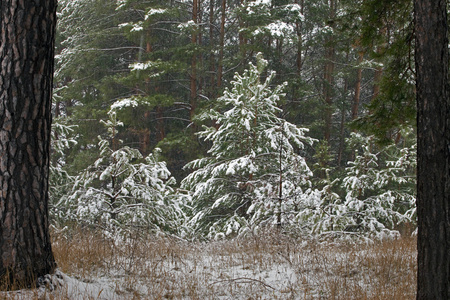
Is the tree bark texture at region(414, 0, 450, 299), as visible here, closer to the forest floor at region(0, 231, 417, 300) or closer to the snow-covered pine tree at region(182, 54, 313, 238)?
the forest floor at region(0, 231, 417, 300)

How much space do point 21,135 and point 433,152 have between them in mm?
3517

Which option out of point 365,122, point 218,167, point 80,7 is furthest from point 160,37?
point 365,122

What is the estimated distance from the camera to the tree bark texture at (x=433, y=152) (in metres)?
3.03

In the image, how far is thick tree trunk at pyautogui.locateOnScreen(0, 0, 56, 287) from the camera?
131 inches

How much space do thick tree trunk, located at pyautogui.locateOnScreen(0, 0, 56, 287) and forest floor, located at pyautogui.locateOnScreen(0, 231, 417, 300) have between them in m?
0.36

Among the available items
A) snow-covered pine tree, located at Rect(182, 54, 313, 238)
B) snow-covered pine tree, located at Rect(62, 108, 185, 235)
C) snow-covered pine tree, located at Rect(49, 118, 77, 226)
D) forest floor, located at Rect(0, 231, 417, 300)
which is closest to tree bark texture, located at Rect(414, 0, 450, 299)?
forest floor, located at Rect(0, 231, 417, 300)

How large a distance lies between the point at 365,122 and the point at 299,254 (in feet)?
7.08

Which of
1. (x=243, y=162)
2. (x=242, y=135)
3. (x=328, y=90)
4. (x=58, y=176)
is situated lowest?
(x=58, y=176)

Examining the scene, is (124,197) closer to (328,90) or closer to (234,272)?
(234,272)

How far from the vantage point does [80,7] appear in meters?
18.7

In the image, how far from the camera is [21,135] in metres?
3.36

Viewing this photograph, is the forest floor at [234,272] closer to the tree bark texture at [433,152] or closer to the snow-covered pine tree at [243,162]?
the tree bark texture at [433,152]

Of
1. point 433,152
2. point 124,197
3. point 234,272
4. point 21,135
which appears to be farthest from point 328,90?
point 21,135

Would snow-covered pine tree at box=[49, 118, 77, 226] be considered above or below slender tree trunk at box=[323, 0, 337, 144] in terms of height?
below
